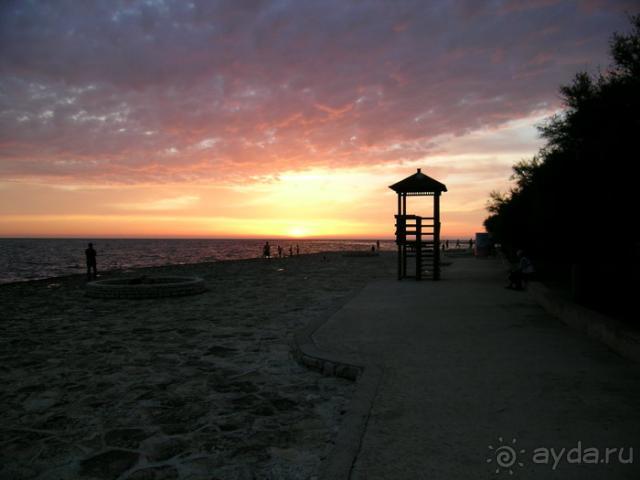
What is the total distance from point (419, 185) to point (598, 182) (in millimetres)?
6975

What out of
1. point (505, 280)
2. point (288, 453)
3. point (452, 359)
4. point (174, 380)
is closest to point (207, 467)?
point (288, 453)

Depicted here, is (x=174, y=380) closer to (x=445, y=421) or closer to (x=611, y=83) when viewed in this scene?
(x=445, y=421)

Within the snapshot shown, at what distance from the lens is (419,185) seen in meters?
18.2

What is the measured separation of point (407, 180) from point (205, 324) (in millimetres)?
10983

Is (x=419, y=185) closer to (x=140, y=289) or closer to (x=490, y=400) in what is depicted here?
(x=140, y=289)

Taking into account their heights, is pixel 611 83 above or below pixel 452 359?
above

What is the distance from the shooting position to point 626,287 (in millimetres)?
11867

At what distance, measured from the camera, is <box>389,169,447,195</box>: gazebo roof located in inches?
711
